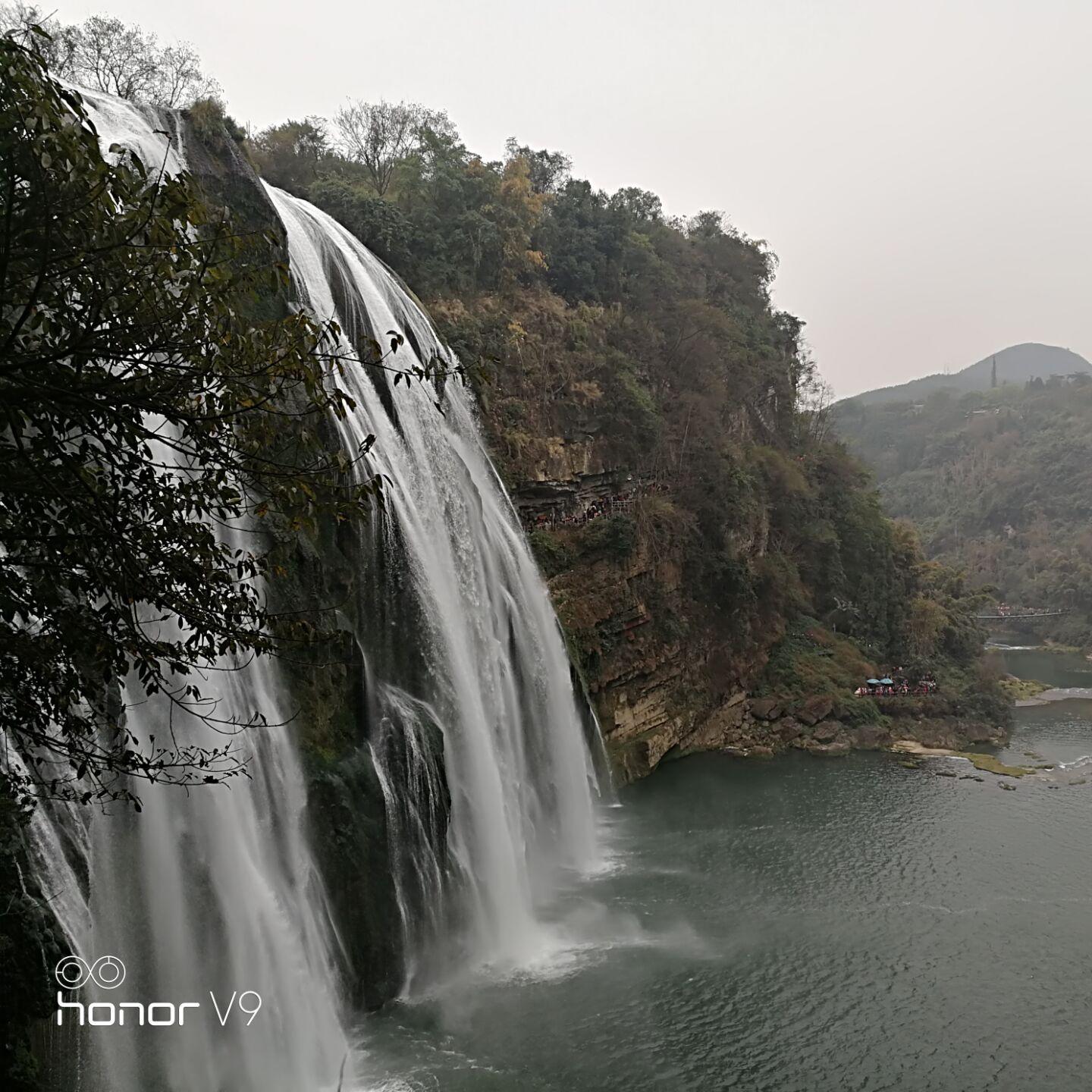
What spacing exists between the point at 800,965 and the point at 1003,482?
208ft

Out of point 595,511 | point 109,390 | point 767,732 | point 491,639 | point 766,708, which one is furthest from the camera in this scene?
point 766,708

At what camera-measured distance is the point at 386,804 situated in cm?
1101

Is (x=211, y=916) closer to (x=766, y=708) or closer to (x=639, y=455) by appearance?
(x=639, y=455)

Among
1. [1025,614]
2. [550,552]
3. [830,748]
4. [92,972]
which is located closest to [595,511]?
[550,552]

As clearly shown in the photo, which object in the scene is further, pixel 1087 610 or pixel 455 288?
pixel 1087 610

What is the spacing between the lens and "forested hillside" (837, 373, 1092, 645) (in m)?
51.6

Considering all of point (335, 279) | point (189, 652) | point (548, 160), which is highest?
point (548, 160)

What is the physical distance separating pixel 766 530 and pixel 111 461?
84.0ft

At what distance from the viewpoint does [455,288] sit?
23.0m

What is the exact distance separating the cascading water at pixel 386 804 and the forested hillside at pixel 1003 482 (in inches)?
1148

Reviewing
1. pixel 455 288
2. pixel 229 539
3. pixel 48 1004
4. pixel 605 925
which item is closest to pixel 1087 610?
pixel 455 288

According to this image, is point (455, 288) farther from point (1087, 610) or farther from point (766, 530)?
point (1087, 610)

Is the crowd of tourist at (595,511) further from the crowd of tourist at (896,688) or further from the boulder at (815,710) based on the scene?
the crowd of tourist at (896,688)

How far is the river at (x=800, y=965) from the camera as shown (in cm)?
1001
